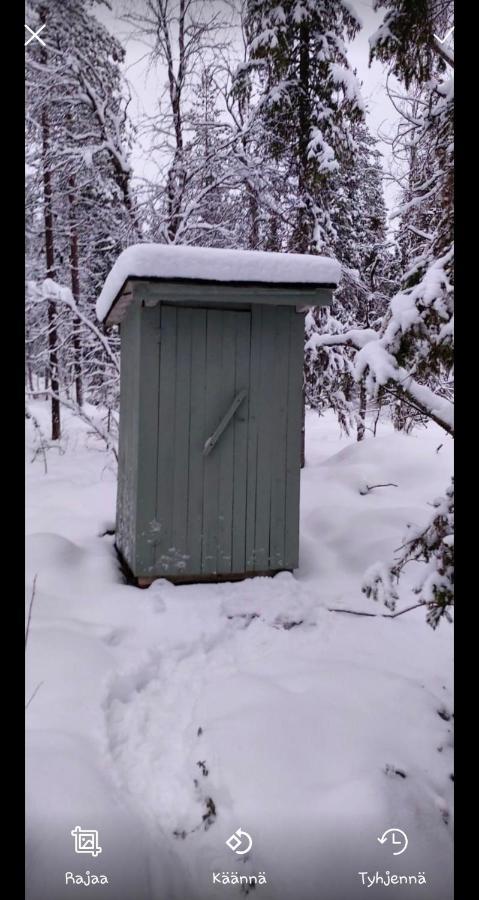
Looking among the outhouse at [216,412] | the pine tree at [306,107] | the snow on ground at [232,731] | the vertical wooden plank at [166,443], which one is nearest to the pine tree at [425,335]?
the snow on ground at [232,731]

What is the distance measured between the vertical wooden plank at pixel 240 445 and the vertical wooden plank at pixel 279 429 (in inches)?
9.7

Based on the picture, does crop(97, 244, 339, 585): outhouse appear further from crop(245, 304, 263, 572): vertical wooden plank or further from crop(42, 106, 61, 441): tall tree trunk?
crop(42, 106, 61, 441): tall tree trunk

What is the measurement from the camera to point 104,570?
14.9 feet

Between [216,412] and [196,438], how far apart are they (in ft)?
0.94

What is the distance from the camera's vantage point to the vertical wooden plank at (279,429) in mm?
4695

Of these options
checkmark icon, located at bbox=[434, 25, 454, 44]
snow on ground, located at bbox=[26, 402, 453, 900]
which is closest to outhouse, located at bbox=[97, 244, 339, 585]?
snow on ground, located at bbox=[26, 402, 453, 900]

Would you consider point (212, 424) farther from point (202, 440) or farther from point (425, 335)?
point (425, 335)

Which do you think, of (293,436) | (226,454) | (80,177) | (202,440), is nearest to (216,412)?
(202,440)

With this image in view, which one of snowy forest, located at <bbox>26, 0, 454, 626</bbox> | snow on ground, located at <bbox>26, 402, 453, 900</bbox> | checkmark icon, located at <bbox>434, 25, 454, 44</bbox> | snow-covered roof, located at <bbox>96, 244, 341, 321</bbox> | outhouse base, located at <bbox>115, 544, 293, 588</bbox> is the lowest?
outhouse base, located at <bbox>115, 544, 293, 588</bbox>

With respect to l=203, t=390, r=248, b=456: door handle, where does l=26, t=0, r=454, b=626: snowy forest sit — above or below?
above

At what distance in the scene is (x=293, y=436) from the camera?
4.76 meters

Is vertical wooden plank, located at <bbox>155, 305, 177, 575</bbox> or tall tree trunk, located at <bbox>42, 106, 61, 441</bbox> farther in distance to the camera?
tall tree trunk, located at <bbox>42, 106, 61, 441</bbox>

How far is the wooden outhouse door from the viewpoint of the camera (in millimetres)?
4434

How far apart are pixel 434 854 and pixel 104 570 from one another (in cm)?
360
